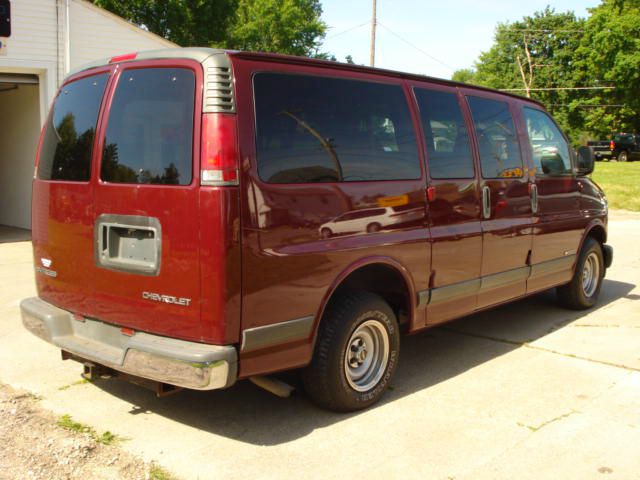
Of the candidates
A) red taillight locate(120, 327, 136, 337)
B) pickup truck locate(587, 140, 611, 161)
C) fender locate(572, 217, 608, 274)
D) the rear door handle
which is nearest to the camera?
red taillight locate(120, 327, 136, 337)

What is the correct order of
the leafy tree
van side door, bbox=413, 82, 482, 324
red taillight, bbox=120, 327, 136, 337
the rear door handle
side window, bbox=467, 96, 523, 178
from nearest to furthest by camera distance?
red taillight, bbox=120, 327, 136, 337
van side door, bbox=413, 82, 482, 324
the rear door handle
side window, bbox=467, 96, 523, 178
the leafy tree

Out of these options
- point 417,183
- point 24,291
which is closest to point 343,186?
point 417,183

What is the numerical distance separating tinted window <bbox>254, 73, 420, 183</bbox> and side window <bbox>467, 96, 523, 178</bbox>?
0.97m

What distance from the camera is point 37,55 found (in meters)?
11.8

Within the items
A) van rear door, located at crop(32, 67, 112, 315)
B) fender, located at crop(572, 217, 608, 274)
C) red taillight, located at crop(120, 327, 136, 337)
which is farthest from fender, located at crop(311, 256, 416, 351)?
fender, located at crop(572, 217, 608, 274)

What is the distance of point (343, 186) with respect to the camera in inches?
158

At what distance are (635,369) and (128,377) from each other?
12.5 feet

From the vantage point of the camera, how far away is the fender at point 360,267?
3916 millimetres

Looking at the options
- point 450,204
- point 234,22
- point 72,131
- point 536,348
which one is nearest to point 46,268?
point 72,131

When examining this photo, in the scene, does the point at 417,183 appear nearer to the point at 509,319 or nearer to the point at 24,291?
the point at 509,319

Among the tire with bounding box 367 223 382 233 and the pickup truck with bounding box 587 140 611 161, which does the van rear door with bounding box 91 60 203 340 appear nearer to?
the tire with bounding box 367 223 382 233

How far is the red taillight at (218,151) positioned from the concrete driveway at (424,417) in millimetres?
1544

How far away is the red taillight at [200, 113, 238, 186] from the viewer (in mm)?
3391

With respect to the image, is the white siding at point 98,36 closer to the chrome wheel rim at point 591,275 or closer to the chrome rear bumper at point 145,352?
the chrome rear bumper at point 145,352
